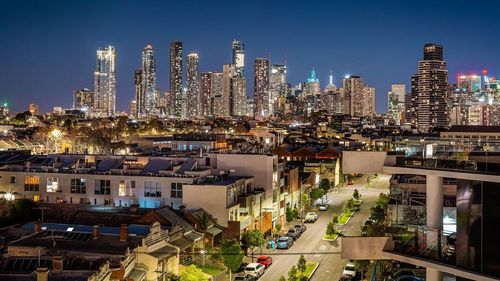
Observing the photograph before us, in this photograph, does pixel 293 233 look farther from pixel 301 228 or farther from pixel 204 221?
pixel 204 221

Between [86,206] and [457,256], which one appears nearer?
[457,256]

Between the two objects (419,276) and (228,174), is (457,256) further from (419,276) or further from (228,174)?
(228,174)

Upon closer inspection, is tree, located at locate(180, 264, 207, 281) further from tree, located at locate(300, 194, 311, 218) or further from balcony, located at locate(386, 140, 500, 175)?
tree, located at locate(300, 194, 311, 218)

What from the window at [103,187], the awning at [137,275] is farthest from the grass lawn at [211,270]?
the window at [103,187]

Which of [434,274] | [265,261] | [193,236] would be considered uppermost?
[434,274]

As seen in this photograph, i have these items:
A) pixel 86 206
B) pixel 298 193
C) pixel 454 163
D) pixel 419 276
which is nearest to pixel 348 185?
pixel 298 193

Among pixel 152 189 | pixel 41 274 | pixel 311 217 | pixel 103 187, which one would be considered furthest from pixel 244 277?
pixel 311 217
